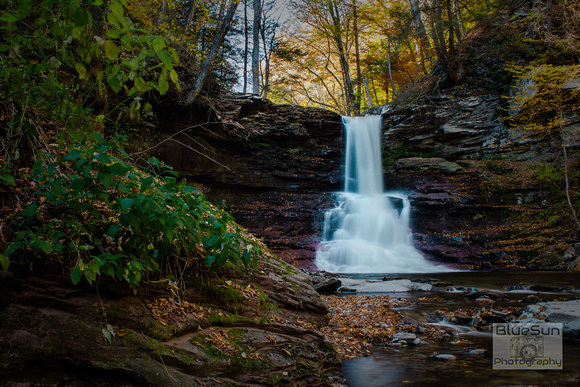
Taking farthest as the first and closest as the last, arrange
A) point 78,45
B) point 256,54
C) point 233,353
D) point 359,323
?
point 256,54, point 359,323, point 233,353, point 78,45

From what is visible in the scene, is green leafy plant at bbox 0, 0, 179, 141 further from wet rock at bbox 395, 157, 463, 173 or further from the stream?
wet rock at bbox 395, 157, 463, 173

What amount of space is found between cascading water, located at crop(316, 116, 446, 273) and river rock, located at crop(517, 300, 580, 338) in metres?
6.49

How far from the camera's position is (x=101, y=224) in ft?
6.56

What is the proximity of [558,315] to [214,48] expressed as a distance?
10.3 metres

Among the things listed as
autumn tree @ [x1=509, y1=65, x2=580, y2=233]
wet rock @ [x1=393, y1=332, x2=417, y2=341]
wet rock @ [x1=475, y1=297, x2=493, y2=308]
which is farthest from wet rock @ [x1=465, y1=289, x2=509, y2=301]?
autumn tree @ [x1=509, y1=65, x2=580, y2=233]

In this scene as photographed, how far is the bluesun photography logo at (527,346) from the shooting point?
2.77 meters

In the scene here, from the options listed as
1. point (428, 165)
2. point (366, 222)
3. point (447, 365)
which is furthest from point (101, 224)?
point (428, 165)

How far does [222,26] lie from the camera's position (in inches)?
380

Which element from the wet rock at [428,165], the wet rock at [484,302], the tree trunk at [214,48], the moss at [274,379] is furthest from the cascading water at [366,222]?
the moss at [274,379]

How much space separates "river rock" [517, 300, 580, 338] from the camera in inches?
136

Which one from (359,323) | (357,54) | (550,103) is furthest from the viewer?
(357,54)

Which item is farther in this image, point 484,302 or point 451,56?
point 451,56

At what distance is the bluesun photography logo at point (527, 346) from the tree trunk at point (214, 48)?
996 cm

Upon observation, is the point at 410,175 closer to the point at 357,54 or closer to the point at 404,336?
the point at 357,54
